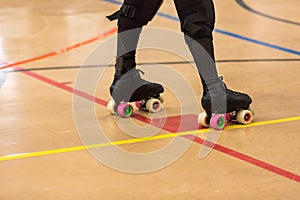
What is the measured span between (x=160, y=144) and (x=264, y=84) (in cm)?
107

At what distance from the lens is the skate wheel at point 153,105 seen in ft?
12.2

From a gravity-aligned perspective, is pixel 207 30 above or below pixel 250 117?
above

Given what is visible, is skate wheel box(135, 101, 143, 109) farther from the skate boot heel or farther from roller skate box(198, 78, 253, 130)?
roller skate box(198, 78, 253, 130)

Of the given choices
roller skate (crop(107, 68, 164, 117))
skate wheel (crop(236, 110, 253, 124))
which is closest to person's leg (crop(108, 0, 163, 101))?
roller skate (crop(107, 68, 164, 117))

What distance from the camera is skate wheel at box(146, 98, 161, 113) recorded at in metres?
3.71

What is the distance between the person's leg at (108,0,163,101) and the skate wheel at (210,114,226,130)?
38cm

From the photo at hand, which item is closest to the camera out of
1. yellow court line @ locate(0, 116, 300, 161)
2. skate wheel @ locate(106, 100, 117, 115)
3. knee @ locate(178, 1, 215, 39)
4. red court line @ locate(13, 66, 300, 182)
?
red court line @ locate(13, 66, 300, 182)

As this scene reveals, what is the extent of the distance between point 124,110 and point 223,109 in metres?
0.47

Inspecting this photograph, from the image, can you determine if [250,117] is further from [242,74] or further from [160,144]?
[242,74]

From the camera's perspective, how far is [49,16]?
5.97 meters

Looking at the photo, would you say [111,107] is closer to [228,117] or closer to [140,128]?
[140,128]

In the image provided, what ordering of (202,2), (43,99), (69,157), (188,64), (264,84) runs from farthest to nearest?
(188,64)
(264,84)
(43,99)
(202,2)
(69,157)

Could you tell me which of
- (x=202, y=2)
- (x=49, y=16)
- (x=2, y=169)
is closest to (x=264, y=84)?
(x=202, y=2)

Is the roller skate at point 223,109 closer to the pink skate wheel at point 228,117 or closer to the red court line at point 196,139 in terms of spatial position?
the pink skate wheel at point 228,117
